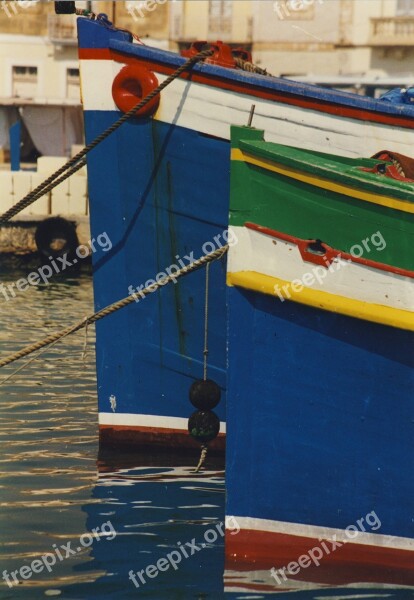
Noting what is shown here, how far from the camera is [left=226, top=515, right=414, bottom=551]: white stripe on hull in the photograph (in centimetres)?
661

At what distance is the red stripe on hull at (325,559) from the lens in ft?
21.8

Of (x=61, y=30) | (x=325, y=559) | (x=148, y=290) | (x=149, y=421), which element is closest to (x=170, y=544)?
(x=325, y=559)

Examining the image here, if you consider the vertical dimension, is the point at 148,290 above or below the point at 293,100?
below

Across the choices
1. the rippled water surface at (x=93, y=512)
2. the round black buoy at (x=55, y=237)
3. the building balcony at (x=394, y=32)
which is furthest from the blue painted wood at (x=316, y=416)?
the building balcony at (x=394, y=32)

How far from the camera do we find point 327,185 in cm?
634

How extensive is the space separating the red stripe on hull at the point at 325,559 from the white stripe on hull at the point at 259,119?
2.50 meters

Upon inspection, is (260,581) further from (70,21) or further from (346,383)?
(70,21)

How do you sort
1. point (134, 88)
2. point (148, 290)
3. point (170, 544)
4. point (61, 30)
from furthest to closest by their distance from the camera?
1. point (61, 30)
2. point (134, 88)
3. point (148, 290)
4. point (170, 544)

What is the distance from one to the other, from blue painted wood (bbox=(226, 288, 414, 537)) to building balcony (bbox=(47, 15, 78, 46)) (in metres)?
34.9

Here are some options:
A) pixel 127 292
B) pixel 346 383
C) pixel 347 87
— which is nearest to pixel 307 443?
pixel 346 383

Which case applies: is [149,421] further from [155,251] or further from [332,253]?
[332,253]

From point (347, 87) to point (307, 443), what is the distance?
29.0 m

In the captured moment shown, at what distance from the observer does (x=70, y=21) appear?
40375 mm

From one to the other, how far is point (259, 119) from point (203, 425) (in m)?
1.92
